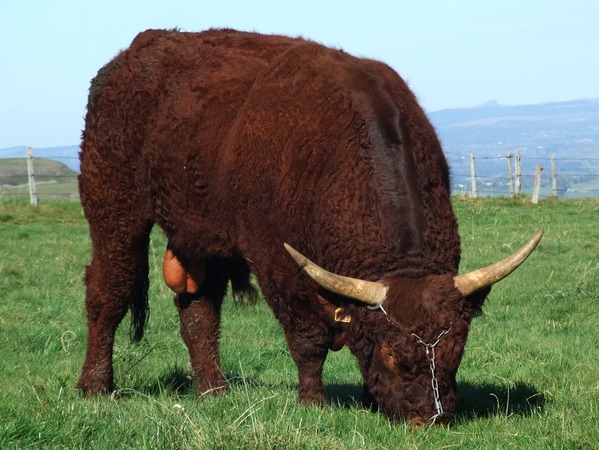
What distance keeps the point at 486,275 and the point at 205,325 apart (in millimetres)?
3055

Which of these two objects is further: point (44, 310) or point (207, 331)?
point (44, 310)

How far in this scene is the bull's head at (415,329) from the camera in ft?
17.9

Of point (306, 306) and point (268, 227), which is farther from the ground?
point (268, 227)

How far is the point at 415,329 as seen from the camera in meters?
5.44

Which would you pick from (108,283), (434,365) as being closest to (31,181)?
(108,283)

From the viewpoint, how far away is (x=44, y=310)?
11383mm

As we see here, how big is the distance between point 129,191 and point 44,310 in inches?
157

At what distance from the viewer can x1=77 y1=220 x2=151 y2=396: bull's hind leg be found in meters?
8.01

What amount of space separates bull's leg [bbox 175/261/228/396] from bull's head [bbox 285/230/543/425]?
7.89 ft

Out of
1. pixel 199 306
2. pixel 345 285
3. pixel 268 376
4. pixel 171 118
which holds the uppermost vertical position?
pixel 171 118

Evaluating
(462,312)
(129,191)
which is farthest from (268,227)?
(129,191)

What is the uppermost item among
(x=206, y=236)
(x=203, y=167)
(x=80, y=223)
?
(x=203, y=167)

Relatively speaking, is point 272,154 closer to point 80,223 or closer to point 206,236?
point 206,236

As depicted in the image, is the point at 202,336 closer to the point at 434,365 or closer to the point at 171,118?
the point at 171,118
